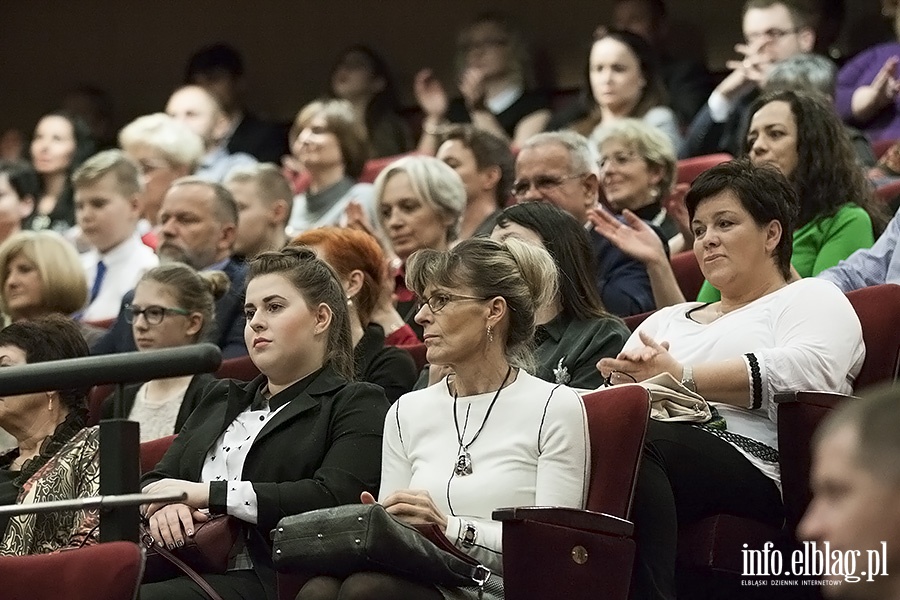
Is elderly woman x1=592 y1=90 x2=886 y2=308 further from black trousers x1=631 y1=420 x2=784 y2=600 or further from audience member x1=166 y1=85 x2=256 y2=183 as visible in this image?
audience member x1=166 y1=85 x2=256 y2=183

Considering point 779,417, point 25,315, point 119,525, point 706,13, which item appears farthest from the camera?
point 706,13

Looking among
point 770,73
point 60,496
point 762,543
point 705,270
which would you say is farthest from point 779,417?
point 770,73

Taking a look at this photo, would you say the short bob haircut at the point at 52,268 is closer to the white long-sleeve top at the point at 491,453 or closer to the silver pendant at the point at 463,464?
the white long-sleeve top at the point at 491,453

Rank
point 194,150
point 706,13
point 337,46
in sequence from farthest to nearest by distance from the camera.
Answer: point 337,46 < point 706,13 < point 194,150

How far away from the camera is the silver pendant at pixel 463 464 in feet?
8.34

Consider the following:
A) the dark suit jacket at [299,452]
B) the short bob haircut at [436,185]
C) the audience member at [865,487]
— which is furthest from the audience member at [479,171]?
the audience member at [865,487]

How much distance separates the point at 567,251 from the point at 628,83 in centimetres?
229

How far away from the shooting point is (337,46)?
721 centimetres

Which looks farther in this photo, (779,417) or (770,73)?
(770,73)

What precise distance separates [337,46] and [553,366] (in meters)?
4.51

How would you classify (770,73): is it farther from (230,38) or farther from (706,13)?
(230,38)

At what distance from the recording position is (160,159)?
5.70m

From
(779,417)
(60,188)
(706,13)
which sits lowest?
(779,417)

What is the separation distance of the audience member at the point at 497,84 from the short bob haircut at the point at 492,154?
3.94 ft
